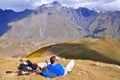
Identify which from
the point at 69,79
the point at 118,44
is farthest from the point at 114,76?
the point at 118,44

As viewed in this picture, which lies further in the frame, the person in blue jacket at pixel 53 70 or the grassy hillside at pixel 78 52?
the grassy hillside at pixel 78 52

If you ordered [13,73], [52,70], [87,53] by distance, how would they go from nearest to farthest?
[52,70] → [13,73] → [87,53]

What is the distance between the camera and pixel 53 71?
29047 mm

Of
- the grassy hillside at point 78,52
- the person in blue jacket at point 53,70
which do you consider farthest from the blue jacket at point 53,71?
the grassy hillside at point 78,52

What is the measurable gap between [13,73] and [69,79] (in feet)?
19.1

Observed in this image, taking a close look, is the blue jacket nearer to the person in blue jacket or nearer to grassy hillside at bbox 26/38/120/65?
the person in blue jacket

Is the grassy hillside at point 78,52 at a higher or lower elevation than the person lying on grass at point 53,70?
lower

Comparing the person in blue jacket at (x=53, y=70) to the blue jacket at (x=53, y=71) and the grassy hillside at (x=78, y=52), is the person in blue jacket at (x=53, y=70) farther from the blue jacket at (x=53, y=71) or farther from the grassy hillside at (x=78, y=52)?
the grassy hillside at (x=78, y=52)

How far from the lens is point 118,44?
180 meters

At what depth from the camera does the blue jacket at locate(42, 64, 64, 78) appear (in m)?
28.8

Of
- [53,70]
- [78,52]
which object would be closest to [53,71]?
[53,70]

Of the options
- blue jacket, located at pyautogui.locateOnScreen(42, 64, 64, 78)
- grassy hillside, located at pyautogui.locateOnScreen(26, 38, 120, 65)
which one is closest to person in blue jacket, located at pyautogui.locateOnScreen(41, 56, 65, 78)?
blue jacket, located at pyautogui.locateOnScreen(42, 64, 64, 78)

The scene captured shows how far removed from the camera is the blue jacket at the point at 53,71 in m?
28.8

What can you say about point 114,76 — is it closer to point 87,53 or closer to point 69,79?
point 69,79
